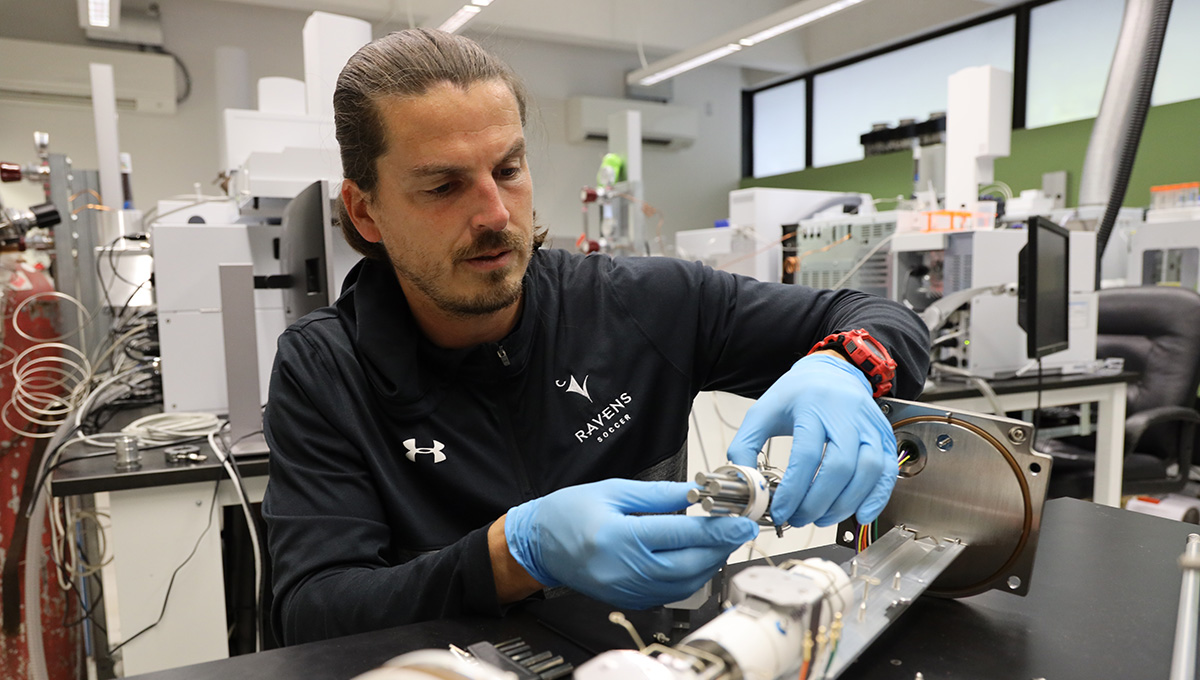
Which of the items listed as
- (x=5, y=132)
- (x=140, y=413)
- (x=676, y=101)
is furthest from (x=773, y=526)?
(x=676, y=101)

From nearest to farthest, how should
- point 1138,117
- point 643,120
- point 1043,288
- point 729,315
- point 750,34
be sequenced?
point 729,315
point 1043,288
point 1138,117
point 750,34
point 643,120

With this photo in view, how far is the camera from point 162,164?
5.28 m

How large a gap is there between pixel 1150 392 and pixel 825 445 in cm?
234

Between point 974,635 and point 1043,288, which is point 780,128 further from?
point 974,635

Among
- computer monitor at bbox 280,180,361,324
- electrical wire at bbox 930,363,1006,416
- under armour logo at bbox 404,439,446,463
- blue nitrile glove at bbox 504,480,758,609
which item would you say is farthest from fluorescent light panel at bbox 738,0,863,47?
blue nitrile glove at bbox 504,480,758,609

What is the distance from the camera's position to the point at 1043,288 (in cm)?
191

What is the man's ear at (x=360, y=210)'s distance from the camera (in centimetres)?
97

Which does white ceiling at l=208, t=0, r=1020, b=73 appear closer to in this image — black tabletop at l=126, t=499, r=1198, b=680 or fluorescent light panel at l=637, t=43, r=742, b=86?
fluorescent light panel at l=637, t=43, r=742, b=86

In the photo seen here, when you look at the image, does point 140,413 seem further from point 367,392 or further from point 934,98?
point 934,98

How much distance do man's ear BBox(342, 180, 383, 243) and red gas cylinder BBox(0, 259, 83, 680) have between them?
38.7 inches

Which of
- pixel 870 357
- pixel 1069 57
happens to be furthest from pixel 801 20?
pixel 870 357

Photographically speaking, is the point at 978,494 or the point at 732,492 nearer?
the point at 732,492

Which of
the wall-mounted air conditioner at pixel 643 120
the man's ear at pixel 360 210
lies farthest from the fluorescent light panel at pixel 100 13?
the man's ear at pixel 360 210

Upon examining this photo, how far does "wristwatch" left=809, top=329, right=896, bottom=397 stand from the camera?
0.89 m
